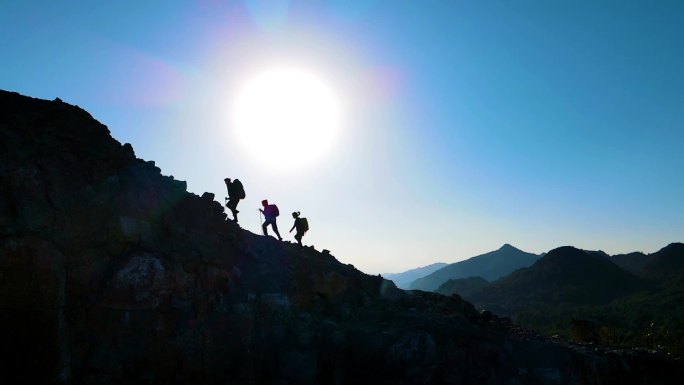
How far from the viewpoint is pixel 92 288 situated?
10.4m

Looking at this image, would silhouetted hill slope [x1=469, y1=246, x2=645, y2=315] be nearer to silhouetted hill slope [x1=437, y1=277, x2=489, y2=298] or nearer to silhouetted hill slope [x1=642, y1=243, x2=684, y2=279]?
silhouetted hill slope [x1=437, y1=277, x2=489, y2=298]

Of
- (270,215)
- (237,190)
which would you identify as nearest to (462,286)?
(270,215)

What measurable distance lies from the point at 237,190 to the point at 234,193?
15 cm

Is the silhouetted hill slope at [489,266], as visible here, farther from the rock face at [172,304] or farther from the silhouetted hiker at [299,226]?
the rock face at [172,304]

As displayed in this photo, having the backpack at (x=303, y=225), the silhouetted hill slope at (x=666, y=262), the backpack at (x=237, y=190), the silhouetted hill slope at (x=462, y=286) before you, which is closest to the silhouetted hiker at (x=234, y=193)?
the backpack at (x=237, y=190)

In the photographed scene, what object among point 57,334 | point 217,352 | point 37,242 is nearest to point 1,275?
point 37,242

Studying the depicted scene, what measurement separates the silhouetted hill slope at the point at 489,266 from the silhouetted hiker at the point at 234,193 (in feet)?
403

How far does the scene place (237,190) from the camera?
16547mm

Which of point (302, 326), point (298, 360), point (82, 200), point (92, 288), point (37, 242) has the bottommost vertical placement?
point (298, 360)

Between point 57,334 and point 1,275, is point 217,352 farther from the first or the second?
point 1,275

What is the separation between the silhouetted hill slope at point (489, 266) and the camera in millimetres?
136875

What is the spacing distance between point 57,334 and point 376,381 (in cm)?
771

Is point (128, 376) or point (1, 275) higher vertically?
point (1, 275)

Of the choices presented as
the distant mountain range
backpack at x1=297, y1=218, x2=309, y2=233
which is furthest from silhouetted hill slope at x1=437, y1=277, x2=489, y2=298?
backpack at x1=297, y1=218, x2=309, y2=233
